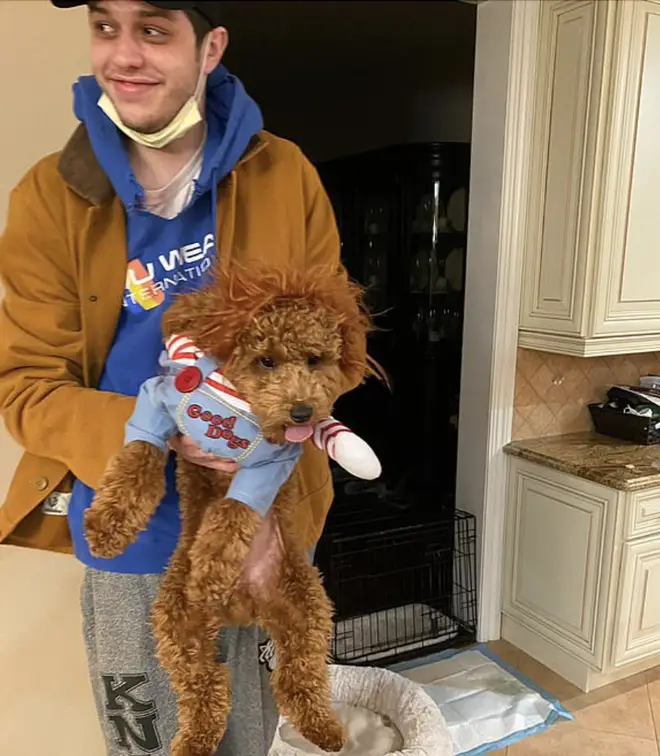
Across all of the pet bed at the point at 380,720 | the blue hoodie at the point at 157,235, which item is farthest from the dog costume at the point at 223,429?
the pet bed at the point at 380,720

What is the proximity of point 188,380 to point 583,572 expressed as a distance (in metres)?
1.57

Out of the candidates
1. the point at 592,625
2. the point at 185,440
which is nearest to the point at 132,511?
the point at 185,440

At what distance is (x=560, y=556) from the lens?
2.04 meters

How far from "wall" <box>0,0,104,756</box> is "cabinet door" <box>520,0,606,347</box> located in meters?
1.23

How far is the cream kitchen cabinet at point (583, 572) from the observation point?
191 cm

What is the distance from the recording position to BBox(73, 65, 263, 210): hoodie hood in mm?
827

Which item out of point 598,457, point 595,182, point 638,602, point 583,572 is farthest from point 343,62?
point 638,602

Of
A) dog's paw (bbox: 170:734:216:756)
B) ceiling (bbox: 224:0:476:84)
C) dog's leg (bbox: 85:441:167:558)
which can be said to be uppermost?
ceiling (bbox: 224:0:476:84)

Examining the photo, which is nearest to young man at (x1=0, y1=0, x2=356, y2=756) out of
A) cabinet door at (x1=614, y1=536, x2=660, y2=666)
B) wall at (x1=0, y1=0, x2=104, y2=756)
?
wall at (x1=0, y1=0, x2=104, y2=756)

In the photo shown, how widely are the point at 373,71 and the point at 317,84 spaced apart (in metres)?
0.19

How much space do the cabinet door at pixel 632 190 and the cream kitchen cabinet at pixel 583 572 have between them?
0.44 m

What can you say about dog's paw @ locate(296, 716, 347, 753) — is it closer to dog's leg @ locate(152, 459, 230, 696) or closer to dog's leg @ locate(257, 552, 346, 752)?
dog's leg @ locate(257, 552, 346, 752)

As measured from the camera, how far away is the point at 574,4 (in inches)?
72.9

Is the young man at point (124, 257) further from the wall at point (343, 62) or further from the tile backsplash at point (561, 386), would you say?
the tile backsplash at point (561, 386)
